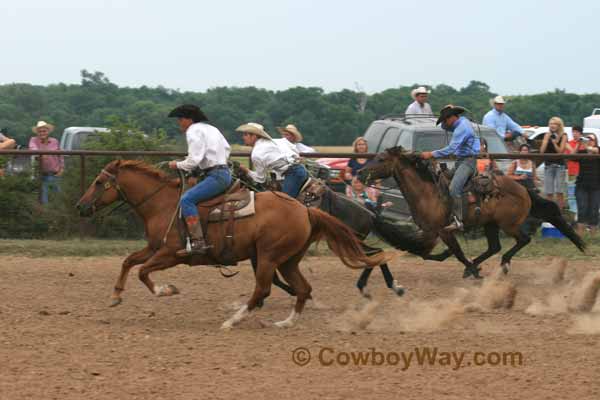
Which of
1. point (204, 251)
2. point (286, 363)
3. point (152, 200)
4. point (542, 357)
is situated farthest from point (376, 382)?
point (152, 200)

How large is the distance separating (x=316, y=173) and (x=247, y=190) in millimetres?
3236

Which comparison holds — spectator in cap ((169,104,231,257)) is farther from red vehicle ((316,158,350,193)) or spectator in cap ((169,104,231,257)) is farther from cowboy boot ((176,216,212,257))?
red vehicle ((316,158,350,193))

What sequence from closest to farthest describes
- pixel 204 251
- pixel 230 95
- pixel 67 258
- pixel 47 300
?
1. pixel 204 251
2. pixel 47 300
3. pixel 67 258
4. pixel 230 95

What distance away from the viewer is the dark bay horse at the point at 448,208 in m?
12.2

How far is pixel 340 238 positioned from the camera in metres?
9.46

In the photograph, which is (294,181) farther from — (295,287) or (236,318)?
(236,318)

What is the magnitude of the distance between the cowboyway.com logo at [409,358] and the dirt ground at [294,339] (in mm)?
24

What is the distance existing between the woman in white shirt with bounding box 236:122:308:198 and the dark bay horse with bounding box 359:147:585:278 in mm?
1088

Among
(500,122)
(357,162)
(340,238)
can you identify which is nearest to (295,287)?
(340,238)

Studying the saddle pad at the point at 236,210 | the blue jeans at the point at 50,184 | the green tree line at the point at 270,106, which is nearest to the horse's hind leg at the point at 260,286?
the saddle pad at the point at 236,210

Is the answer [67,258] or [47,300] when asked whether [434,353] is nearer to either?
[47,300]

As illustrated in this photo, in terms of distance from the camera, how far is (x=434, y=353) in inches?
304

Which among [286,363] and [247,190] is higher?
[247,190]

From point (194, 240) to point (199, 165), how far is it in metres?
0.69
